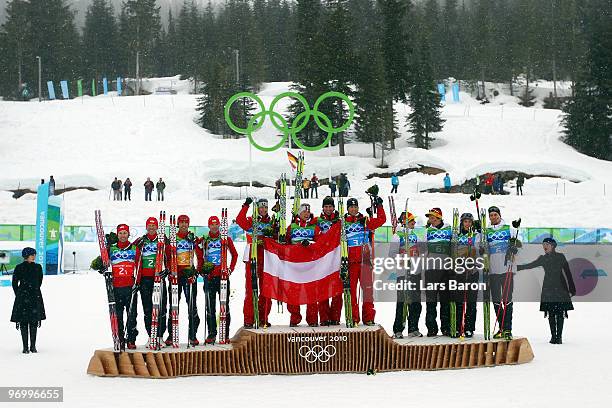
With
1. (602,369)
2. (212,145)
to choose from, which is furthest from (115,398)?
(212,145)

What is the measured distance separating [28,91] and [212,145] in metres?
35.2

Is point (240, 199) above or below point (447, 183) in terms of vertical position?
below

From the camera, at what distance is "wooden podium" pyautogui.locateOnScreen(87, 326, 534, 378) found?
9164 mm

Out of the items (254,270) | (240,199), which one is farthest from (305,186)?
(254,270)

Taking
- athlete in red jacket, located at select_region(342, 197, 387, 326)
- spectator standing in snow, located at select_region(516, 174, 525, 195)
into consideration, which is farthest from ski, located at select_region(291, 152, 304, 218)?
spectator standing in snow, located at select_region(516, 174, 525, 195)

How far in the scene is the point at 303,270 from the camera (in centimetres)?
1006

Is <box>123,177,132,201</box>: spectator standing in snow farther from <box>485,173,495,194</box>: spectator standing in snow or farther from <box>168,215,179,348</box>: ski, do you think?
<box>168,215,179,348</box>: ski

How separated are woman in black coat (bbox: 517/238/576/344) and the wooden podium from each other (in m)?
1.56

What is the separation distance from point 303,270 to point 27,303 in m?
3.69

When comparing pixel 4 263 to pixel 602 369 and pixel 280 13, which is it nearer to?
pixel 602 369

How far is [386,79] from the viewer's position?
50.2 metres

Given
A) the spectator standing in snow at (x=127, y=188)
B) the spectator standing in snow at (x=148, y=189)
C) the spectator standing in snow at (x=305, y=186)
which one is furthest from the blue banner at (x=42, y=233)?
the spectator standing in snow at (x=148, y=189)

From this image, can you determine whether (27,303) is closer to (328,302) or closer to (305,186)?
(328,302)

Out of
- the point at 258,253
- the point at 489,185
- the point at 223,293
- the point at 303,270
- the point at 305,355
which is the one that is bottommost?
the point at 305,355
